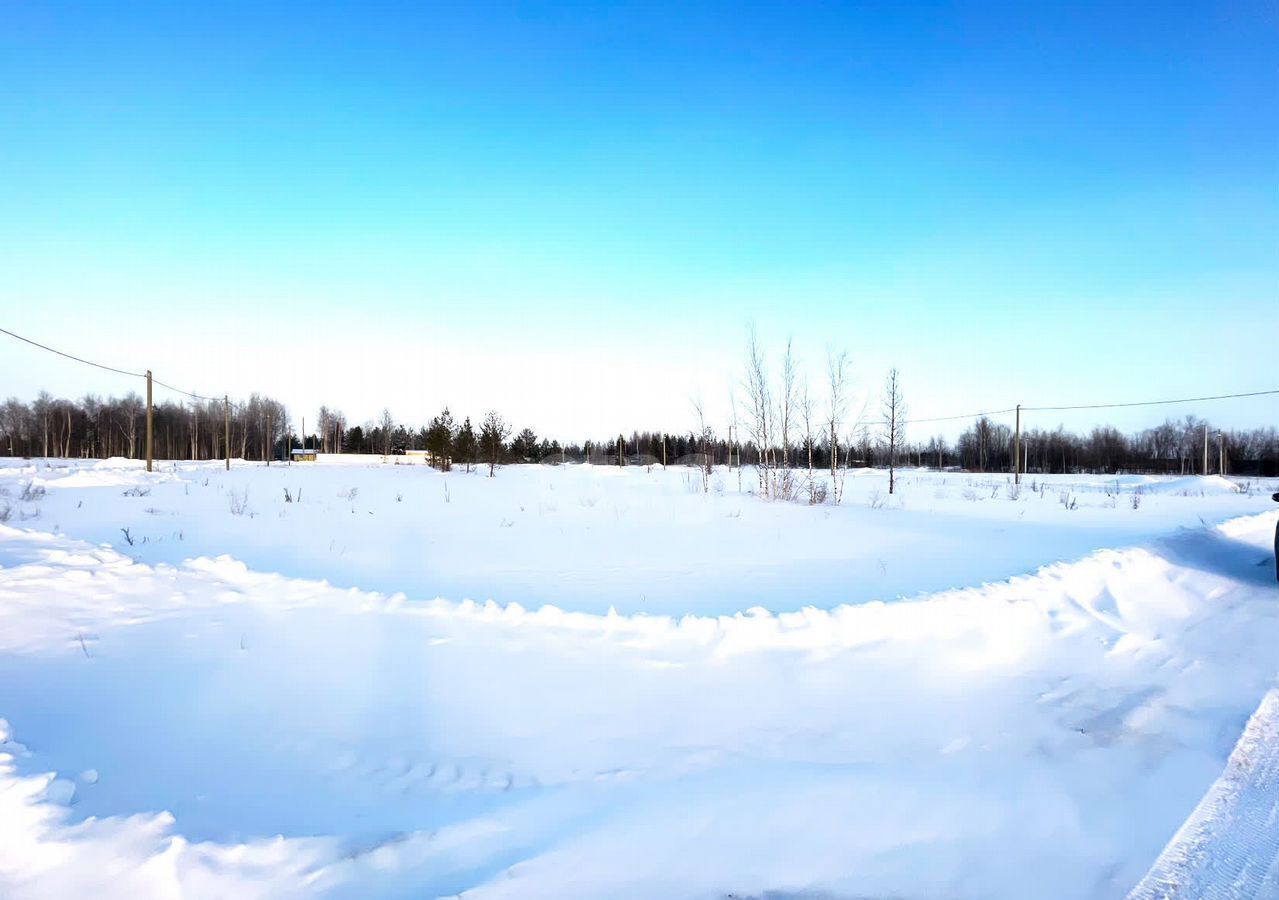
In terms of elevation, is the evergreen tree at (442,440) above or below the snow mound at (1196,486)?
above

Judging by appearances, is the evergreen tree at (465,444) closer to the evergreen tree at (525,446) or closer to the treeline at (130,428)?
the evergreen tree at (525,446)

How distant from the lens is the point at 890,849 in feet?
8.24

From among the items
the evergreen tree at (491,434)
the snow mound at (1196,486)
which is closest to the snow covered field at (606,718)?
the snow mound at (1196,486)

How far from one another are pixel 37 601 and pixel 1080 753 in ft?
24.7

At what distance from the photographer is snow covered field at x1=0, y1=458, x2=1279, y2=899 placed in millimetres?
2393

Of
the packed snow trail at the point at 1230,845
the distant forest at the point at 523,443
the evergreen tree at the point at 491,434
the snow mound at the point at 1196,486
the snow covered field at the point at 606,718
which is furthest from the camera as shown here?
the distant forest at the point at 523,443

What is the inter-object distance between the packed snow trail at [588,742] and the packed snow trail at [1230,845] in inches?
3.2

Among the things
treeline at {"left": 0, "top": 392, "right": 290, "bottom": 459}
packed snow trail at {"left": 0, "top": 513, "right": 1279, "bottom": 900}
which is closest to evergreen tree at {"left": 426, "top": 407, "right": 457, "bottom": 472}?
treeline at {"left": 0, "top": 392, "right": 290, "bottom": 459}

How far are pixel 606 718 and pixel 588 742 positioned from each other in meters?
0.30

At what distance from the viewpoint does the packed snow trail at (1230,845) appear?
2285 millimetres

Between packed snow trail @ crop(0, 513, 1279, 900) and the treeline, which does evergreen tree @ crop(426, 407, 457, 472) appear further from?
packed snow trail @ crop(0, 513, 1279, 900)

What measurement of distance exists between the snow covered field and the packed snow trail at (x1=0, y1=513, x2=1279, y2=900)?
0.06 ft

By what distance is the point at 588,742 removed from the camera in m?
3.43

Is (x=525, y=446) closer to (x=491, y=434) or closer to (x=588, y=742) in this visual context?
(x=491, y=434)
